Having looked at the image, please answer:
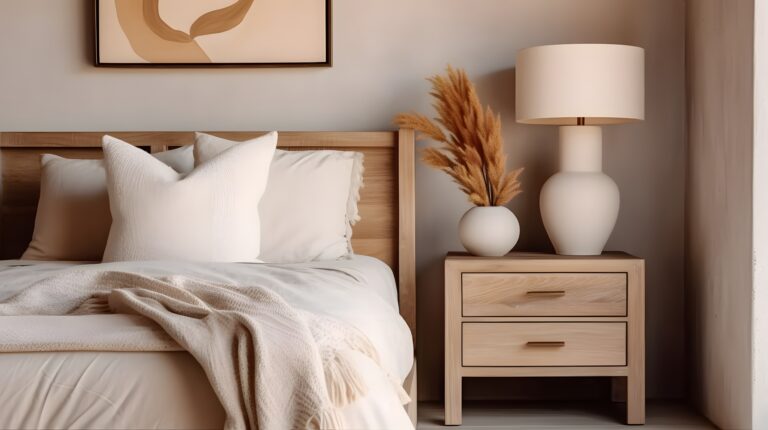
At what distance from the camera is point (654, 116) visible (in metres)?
3.30

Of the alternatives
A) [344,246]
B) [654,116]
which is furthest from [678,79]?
[344,246]

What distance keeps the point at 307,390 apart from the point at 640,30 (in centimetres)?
241

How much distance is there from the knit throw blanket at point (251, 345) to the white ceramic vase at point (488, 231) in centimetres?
136

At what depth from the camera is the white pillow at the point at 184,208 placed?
2566 mm

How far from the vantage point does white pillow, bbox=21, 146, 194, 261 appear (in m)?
2.89

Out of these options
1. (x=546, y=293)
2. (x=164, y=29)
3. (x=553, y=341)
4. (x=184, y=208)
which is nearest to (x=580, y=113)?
(x=546, y=293)

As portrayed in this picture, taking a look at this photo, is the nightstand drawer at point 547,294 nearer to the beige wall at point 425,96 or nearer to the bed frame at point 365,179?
the bed frame at point 365,179

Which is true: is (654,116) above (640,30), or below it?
below

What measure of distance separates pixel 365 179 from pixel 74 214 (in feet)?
3.30

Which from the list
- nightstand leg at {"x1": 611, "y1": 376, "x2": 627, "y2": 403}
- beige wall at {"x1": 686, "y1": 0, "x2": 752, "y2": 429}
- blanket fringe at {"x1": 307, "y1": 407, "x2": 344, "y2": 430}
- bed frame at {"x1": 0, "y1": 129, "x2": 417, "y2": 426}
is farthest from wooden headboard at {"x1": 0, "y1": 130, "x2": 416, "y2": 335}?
blanket fringe at {"x1": 307, "y1": 407, "x2": 344, "y2": 430}

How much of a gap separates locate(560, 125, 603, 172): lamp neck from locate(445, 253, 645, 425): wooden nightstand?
0.39 m

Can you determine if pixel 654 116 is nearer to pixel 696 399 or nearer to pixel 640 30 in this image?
pixel 640 30
